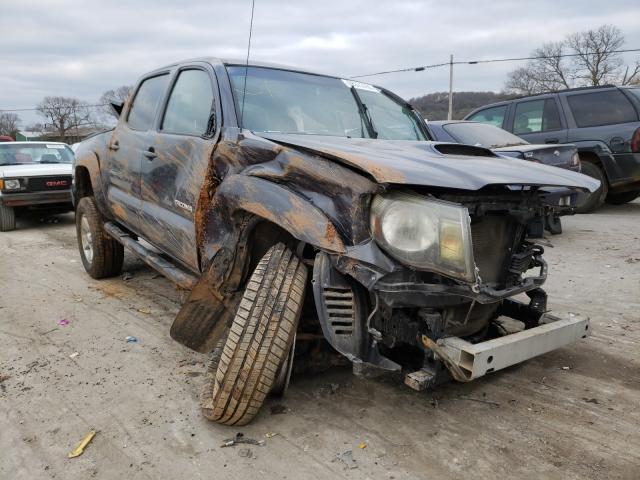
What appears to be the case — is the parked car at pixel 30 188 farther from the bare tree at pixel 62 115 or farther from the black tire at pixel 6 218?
the bare tree at pixel 62 115

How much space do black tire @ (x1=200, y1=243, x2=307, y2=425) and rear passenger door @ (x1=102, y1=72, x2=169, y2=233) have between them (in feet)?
6.20

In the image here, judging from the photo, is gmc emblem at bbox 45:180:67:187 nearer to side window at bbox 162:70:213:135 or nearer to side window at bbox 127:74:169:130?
side window at bbox 127:74:169:130

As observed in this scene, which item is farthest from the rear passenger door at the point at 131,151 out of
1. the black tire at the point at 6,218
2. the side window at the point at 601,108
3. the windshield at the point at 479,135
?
the side window at the point at 601,108

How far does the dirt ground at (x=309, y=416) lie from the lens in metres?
2.29

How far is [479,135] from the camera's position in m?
6.88

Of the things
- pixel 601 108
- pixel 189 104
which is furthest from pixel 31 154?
pixel 601 108

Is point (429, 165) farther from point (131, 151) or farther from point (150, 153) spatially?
point (131, 151)

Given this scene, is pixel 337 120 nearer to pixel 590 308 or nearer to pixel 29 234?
pixel 590 308

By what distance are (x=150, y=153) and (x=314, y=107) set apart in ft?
4.18

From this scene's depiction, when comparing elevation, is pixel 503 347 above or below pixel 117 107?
below

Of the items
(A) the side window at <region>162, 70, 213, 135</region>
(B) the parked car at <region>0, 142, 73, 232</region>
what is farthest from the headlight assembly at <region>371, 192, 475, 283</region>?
(B) the parked car at <region>0, 142, 73, 232</region>

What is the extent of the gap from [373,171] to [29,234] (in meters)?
7.91

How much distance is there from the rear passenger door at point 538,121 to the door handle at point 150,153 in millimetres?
6794

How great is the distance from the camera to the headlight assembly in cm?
200
